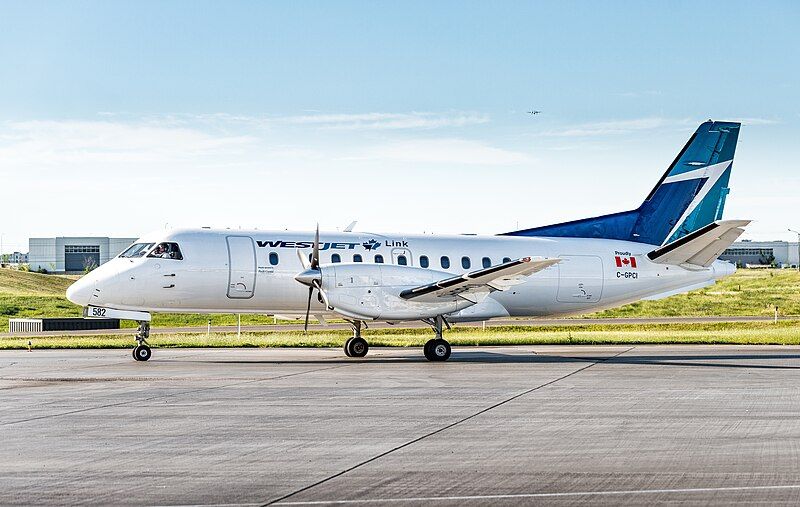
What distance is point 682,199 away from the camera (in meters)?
30.0

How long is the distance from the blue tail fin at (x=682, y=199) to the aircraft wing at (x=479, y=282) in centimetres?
532

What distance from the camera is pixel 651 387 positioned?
17875mm

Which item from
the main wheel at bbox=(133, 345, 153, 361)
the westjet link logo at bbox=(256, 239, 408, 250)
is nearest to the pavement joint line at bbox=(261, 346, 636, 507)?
the westjet link logo at bbox=(256, 239, 408, 250)

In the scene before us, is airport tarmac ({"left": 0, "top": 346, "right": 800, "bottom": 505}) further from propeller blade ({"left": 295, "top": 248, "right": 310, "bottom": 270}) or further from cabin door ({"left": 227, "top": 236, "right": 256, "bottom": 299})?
propeller blade ({"left": 295, "top": 248, "right": 310, "bottom": 270})

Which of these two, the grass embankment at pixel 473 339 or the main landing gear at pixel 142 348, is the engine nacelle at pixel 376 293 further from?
the grass embankment at pixel 473 339

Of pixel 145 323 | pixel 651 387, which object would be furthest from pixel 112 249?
pixel 651 387

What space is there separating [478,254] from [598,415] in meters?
14.1

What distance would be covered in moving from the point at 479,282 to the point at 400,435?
12.6 meters

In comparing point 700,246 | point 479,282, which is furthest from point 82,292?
point 700,246

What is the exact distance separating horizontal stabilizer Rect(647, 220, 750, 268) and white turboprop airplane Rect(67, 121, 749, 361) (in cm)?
4

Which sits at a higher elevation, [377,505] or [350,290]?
[350,290]

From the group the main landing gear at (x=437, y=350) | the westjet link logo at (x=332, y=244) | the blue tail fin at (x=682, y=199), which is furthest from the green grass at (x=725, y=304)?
the main landing gear at (x=437, y=350)

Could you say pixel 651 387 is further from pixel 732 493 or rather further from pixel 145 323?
pixel 145 323

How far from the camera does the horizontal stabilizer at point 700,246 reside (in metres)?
25.5
